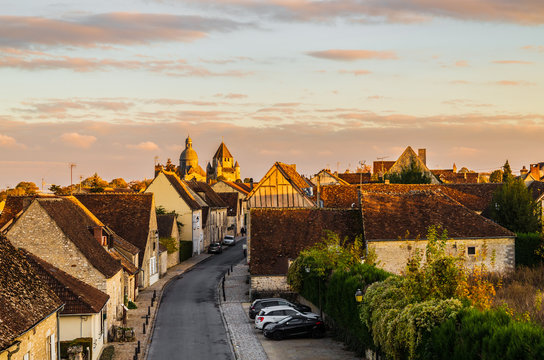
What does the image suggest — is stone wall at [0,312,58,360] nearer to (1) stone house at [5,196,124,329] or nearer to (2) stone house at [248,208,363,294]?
(1) stone house at [5,196,124,329]

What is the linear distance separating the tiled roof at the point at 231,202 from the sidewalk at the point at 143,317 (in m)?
37.8

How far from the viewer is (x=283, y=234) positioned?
1806 inches

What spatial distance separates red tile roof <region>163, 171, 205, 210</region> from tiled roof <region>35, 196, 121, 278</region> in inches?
1242

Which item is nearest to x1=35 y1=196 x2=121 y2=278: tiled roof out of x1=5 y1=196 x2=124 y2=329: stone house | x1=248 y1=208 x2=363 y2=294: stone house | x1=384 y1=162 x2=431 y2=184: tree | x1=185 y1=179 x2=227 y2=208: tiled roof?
x1=5 y1=196 x2=124 y2=329: stone house

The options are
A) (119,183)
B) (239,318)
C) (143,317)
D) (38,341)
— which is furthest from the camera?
(119,183)

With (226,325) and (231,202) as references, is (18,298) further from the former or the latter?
(231,202)

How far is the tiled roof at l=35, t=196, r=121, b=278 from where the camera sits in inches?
1257

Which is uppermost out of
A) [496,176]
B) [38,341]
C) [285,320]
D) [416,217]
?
[496,176]

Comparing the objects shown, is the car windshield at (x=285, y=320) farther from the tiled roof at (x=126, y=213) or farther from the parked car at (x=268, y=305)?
the tiled roof at (x=126, y=213)

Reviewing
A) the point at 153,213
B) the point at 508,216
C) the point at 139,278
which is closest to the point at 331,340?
the point at 139,278

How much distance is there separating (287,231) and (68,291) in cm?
2122

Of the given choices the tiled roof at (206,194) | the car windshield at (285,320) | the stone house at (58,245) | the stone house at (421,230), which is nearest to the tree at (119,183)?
the tiled roof at (206,194)

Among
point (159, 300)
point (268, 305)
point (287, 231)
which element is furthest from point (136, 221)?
point (268, 305)

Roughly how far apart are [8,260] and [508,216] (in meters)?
44.5
